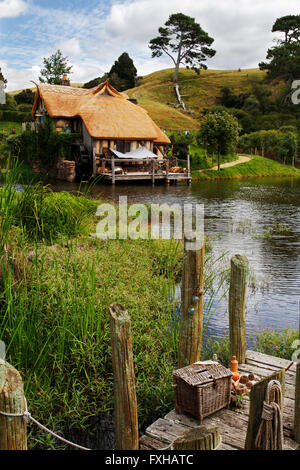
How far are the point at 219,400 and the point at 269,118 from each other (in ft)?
149

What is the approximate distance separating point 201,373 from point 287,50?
50600mm

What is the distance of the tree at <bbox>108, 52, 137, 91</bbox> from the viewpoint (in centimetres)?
5412

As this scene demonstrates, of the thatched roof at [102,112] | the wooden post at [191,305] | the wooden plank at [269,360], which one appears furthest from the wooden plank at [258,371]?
the thatched roof at [102,112]

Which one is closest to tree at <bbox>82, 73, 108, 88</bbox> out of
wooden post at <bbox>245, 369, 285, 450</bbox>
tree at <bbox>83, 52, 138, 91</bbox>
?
tree at <bbox>83, 52, 138, 91</bbox>

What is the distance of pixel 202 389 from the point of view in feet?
10.8

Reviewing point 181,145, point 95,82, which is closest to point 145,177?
point 181,145

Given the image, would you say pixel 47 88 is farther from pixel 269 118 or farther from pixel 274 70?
pixel 274 70

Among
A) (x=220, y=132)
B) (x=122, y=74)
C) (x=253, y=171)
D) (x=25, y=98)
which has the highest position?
(x=122, y=74)

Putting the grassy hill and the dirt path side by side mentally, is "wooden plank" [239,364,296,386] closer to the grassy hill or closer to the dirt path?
the dirt path

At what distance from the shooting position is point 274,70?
50531 millimetres

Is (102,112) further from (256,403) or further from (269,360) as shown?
(256,403)

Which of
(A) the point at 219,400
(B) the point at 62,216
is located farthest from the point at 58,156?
(A) the point at 219,400

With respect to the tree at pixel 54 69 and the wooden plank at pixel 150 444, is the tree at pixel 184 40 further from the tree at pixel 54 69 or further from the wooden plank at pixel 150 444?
the wooden plank at pixel 150 444

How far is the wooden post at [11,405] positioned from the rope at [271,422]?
137cm
